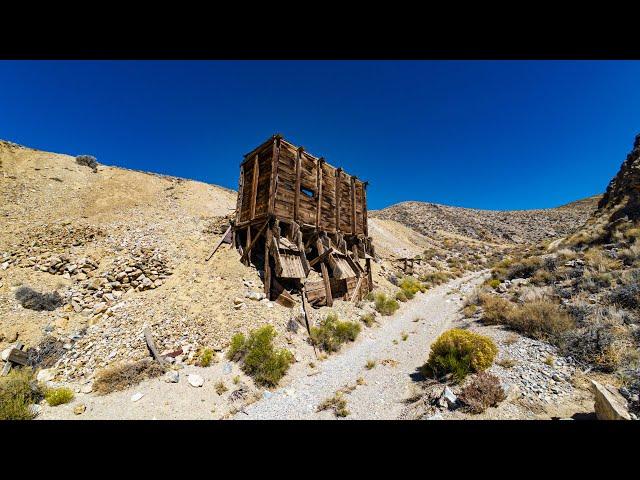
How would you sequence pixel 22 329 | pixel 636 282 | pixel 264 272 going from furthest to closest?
pixel 264 272 < pixel 636 282 < pixel 22 329

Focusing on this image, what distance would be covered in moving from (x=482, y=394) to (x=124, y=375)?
9044 mm

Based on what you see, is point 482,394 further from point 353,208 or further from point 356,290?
point 353,208

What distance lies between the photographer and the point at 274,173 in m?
13.9

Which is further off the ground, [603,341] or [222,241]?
[222,241]

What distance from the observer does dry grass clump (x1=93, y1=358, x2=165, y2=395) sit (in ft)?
23.2

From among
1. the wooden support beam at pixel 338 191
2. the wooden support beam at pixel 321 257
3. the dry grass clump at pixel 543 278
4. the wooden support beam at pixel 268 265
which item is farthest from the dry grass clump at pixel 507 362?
the wooden support beam at pixel 338 191

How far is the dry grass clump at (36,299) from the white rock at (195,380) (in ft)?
19.4

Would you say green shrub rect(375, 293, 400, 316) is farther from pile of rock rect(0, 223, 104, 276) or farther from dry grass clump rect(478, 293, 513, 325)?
pile of rock rect(0, 223, 104, 276)

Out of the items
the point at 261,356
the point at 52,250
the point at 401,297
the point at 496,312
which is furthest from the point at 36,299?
the point at 401,297

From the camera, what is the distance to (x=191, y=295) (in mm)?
10758

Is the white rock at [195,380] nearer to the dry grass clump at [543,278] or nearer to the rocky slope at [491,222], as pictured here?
the dry grass clump at [543,278]
